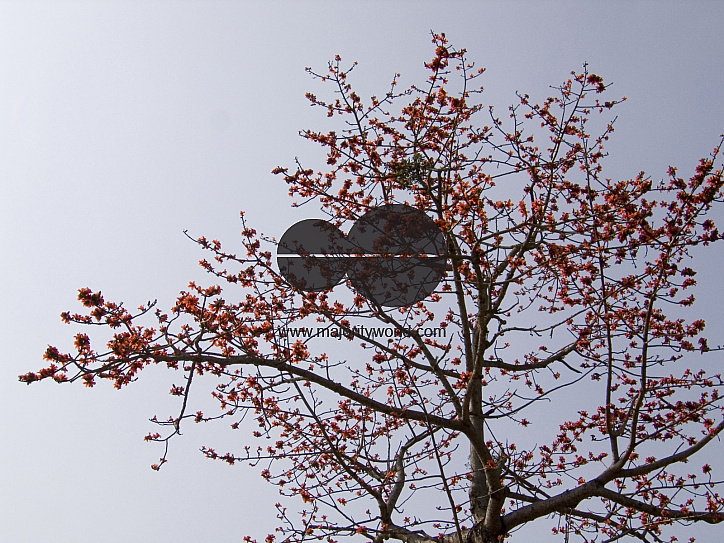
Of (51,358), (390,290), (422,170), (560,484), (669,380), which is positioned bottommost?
(51,358)

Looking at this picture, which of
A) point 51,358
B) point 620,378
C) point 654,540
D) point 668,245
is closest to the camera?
point 51,358

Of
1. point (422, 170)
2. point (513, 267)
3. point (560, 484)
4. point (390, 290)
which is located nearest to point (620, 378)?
point (560, 484)

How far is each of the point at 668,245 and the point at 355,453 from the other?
341cm

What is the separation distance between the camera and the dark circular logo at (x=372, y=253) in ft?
16.6

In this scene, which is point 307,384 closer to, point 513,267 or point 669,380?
point 513,267

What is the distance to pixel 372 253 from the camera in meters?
5.00

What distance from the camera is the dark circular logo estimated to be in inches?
199

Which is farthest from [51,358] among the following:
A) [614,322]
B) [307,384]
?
[614,322]

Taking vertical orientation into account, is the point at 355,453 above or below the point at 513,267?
below

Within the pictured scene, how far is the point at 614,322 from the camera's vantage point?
5324mm

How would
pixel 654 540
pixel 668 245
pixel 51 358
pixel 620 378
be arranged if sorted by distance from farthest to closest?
pixel 620 378 → pixel 654 540 → pixel 668 245 → pixel 51 358

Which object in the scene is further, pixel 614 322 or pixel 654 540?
pixel 614 322

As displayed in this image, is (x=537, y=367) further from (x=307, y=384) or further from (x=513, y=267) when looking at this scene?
(x=307, y=384)

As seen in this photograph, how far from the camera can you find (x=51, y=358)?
3252 mm
